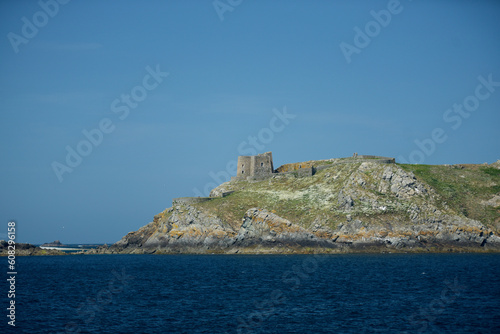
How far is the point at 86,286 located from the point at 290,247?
140 feet

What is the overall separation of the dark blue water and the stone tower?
49.4m

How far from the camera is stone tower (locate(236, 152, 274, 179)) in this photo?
122 m

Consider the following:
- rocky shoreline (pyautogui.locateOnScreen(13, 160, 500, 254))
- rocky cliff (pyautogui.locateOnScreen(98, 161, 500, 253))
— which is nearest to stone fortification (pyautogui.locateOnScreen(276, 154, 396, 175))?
rocky shoreline (pyautogui.locateOnScreen(13, 160, 500, 254))

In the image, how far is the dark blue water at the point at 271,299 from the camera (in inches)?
1414

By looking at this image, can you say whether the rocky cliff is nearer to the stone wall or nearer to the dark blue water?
the stone wall

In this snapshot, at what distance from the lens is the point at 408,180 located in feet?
328

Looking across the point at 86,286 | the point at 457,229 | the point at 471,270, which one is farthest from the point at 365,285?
the point at 457,229

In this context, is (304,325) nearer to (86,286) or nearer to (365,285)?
(365,285)

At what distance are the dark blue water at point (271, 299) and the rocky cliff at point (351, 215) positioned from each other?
1689cm

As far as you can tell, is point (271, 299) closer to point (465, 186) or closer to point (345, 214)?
point (345, 214)

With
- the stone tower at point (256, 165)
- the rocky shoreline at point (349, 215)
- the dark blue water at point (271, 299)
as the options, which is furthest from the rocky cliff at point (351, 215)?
the dark blue water at point (271, 299)

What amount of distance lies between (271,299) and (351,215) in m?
50.1

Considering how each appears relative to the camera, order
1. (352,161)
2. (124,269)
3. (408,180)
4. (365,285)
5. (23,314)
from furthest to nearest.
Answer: (352,161) → (408,180) → (124,269) → (365,285) → (23,314)

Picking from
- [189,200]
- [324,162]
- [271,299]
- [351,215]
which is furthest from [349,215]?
[271,299]
